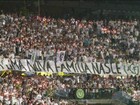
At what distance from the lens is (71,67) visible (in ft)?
128

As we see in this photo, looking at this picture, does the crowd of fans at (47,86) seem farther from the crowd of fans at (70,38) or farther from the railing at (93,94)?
the crowd of fans at (70,38)

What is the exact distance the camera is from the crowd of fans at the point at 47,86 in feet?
116

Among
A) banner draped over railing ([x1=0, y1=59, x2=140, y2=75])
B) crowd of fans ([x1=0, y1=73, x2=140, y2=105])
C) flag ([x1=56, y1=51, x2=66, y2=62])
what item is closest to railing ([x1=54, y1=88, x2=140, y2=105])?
Result: crowd of fans ([x1=0, y1=73, x2=140, y2=105])

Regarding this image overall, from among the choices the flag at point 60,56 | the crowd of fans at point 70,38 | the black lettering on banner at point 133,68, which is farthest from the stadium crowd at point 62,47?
the black lettering on banner at point 133,68

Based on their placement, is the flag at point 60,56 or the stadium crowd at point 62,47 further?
the flag at point 60,56

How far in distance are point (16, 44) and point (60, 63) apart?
4.05 m

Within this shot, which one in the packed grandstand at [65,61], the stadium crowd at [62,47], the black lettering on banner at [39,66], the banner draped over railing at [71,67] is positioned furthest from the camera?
the black lettering on banner at [39,66]

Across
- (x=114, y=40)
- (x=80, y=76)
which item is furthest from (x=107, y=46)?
(x=80, y=76)

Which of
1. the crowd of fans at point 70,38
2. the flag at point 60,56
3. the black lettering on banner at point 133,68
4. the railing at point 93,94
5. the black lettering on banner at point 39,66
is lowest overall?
the railing at point 93,94

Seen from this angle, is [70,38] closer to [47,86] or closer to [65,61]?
[65,61]

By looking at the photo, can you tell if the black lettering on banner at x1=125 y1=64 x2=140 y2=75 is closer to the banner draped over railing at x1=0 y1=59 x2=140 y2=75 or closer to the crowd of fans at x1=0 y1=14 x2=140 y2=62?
the banner draped over railing at x1=0 y1=59 x2=140 y2=75

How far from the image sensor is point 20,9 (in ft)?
163

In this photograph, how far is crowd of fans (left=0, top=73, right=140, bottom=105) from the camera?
35.4 meters

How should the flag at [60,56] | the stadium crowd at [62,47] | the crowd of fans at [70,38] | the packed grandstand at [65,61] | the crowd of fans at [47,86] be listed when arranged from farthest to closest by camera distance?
the crowd of fans at [70,38] < the flag at [60,56] < the packed grandstand at [65,61] < the stadium crowd at [62,47] < the crowd of fans at [47,86]
